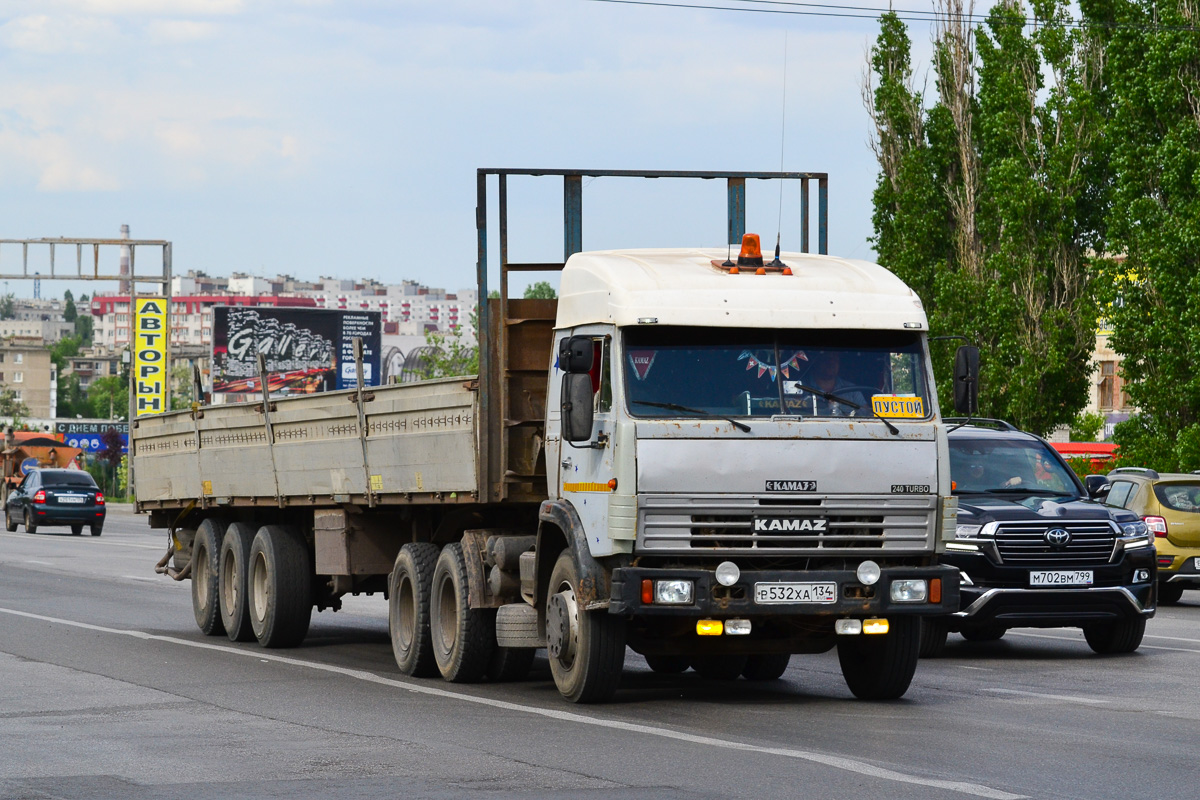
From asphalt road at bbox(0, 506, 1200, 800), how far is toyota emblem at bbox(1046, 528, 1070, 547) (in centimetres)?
93

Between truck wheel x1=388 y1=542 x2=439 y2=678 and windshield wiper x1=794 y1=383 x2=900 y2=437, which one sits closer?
windshield wiper x1=794 y1=383 x2=900 y2=437

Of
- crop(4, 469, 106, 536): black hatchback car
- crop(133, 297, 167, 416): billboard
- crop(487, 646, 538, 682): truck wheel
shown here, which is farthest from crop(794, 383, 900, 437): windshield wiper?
crop(133, 297, 167, 416): billboard

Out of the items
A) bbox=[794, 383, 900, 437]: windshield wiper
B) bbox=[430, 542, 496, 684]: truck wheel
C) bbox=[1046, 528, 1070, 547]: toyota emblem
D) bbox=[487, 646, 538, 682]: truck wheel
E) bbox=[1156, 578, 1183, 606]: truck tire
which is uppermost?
bbox=[794, 383, 900, 437]: windshield wiper

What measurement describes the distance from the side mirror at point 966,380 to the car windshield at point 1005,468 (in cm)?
362

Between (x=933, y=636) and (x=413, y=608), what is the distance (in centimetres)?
418

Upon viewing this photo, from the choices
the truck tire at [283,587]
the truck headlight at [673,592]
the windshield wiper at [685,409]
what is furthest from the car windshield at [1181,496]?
the truck headlight at [673,592]

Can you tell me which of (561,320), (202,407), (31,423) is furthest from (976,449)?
(31,423)

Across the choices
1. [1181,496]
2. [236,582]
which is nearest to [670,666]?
[236,582]

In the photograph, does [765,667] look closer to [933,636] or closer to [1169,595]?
[933,636]

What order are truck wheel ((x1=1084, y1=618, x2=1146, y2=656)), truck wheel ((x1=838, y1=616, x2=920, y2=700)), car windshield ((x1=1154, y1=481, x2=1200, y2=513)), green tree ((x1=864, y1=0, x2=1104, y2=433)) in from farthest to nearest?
1. green tree ((x1=864, y1=0, x2=1104, y2=433))
2. car windshield ((x1=1154, y1=481, x2=1200, y2=513))
3. truck wheel ((x1=1084, y1=618, x2=1146, y2=656))
4. truck wheel ((x1=838, y1=616, x2=920, y2=700))

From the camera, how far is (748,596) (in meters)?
10.6

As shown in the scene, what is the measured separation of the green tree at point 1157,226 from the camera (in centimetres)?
3722

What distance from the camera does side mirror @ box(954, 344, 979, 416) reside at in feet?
38.7

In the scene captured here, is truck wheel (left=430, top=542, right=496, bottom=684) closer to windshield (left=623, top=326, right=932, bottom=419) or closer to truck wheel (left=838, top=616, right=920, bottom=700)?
truck wheel (left=838, top=616, right=920, bottom=700)
